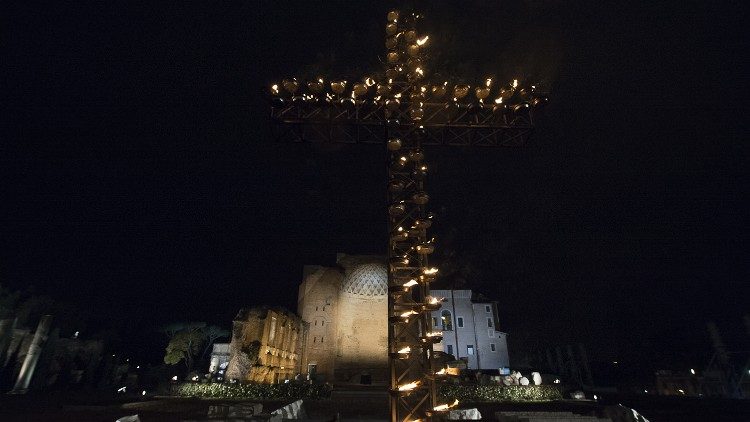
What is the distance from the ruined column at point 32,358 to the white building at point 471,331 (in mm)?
41394

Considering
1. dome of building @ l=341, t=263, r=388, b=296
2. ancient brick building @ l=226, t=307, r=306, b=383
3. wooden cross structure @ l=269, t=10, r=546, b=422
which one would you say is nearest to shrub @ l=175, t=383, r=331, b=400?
ancient brick building @ l=226, t=307, r=306, b=383

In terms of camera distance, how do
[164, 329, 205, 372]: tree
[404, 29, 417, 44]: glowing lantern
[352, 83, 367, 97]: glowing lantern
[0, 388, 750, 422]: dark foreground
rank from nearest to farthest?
[404, 29, 417, 44]: glowing lantern, [352, 83, 367, 97]: glowing lantern, [0, 388, 750, 422]: dark foreground, [164, 329, 205, 372]: tree

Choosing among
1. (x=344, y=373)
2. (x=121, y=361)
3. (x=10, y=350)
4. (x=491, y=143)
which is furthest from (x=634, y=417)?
(x=121, y=361)

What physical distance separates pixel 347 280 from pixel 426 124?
3002 centimetres

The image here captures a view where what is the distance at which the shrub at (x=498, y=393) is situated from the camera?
21.8 m

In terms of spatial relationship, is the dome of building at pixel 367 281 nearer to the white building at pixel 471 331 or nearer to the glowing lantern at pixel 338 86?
the white building at pixel 471 331

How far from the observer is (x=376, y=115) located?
360 inches

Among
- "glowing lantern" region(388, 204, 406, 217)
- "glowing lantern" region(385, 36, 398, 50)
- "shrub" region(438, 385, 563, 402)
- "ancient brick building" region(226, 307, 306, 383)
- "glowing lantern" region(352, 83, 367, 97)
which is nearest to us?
"glowing lantern" region(388, 204, 406, 217)

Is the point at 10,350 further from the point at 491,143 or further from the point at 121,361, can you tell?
the point at 491,143

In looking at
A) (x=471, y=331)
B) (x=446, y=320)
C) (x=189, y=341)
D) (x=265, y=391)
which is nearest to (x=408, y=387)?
(x=265, y=391)

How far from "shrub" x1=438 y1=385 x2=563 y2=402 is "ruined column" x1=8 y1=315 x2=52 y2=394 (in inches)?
1410

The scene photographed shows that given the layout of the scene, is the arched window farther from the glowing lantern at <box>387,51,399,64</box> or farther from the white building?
the glowing lantern at <box>387,51,399,64</box>

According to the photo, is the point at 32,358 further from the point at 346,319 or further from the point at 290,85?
the point at 290,85

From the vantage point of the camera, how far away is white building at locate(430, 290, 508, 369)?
46031 mm
